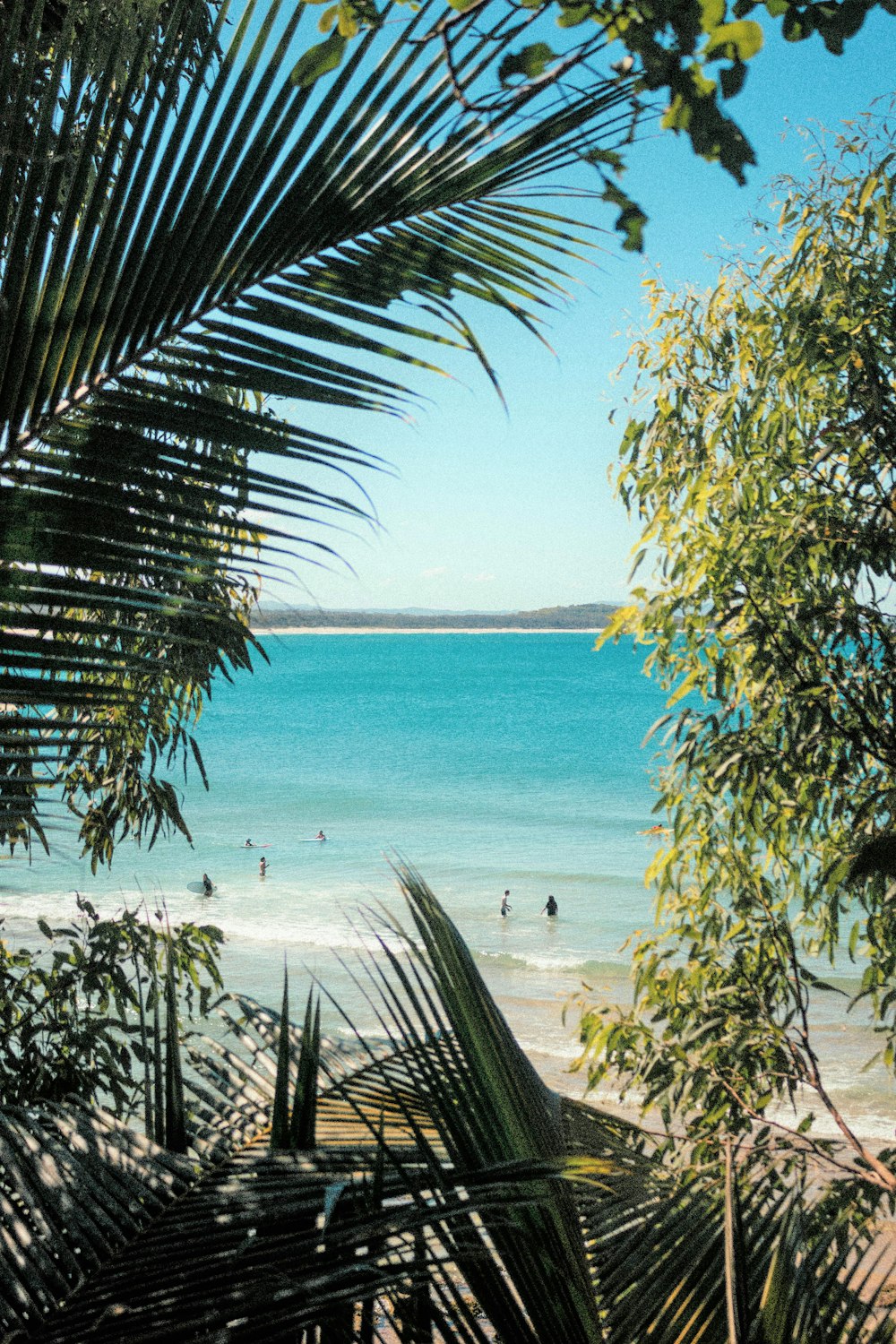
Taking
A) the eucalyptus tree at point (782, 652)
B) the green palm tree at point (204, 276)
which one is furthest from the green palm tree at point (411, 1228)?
the eucalyptus tree at point (782, 652)

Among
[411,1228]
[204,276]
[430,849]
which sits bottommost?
[430,849]

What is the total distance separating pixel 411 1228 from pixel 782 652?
302 centimetres

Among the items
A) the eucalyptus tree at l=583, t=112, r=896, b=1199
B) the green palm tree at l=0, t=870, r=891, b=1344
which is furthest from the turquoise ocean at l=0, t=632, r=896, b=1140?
the eucalyptus tree at l=583, t=112, r=896, b=1199

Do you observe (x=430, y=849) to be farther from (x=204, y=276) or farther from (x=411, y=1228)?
(x=411, y=1228)

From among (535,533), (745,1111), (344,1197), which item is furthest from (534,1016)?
(535,533)

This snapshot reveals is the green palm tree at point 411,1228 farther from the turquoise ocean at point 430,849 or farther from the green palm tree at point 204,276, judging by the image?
the green palm tree at point 204,276

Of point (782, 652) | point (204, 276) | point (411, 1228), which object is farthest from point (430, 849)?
point (411, 1228)

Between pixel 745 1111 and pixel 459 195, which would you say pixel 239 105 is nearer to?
pixel 459 195

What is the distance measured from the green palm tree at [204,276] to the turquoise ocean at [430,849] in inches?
15.1

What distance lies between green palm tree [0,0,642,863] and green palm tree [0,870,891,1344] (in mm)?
412

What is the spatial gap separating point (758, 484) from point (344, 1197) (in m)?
3.03

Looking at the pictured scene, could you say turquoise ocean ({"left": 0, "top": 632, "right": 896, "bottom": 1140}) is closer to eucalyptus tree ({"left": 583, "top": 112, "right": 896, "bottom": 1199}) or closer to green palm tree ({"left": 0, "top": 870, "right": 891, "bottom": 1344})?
green palm tree ({"left": 0, "top": 870, "right": 891, "bottom": 1344})

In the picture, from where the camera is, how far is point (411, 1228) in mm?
655

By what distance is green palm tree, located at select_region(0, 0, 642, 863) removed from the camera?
3.40 ft
